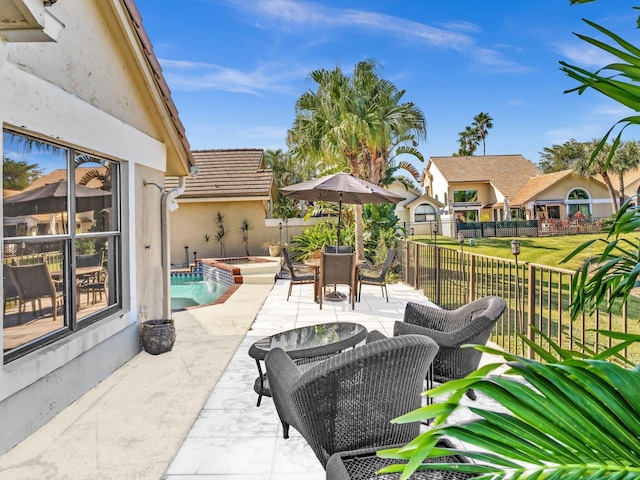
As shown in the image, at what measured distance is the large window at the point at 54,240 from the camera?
10.9ft

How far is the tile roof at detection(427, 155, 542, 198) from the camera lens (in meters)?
34.9

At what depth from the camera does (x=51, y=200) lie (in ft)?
12.5

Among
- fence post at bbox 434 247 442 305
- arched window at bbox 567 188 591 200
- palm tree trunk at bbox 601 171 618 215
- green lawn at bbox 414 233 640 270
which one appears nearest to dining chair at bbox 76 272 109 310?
fence post at bbox 434 247 442 305

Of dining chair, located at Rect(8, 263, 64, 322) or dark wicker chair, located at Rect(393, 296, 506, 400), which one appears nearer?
dark wicker chair, located at Rect(393, 296, 506, 400)

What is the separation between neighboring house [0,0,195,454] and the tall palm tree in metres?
54.8

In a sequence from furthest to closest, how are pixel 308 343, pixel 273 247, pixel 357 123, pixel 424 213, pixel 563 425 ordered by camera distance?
pixel 424 213 → pixel 273 247 → pixel 357 123 → pixel 308 343 → pixel 563 425

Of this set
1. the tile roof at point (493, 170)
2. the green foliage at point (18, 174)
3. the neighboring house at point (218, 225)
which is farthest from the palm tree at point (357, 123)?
the tile roof at point (493, 170)

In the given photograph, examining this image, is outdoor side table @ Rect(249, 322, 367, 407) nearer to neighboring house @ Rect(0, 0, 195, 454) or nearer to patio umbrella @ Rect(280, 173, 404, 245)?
neighboring house @ Rect(0, 0, 195, 454)

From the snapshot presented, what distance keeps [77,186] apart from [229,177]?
12935 mm

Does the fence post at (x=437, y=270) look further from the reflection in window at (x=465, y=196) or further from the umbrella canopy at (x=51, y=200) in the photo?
the reflection in window at (x=465, y=196)

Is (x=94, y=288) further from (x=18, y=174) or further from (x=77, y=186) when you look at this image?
(x=18, y=174)

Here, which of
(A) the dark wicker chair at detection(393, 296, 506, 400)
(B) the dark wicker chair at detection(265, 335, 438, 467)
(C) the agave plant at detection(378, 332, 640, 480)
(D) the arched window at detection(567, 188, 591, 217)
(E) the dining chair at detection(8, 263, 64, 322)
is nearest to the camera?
(C) the agave plant at detection(378, 332, 640, 480)

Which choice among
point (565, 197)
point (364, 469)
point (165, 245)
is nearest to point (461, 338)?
point (364, 469)

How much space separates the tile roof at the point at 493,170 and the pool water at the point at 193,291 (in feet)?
87.6
